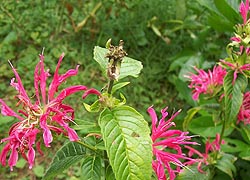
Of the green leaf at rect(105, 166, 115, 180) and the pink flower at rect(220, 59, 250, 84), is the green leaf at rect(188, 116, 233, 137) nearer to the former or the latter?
the pink flower at rect(220, 59, 250, 84)

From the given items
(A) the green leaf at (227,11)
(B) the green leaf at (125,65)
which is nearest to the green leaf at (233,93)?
(B) the green leaf at (125,65)

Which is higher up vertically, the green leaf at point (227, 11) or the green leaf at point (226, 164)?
the green leaf at point (227, 11)

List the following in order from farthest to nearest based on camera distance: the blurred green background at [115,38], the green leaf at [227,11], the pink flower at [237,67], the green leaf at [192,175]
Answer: the blurred green background at [115,38]
the green leaf at [227,11]
the green leaf at [192,175]
the pink flower at [237,67]

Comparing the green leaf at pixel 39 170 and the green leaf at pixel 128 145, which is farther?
the green leaf at pixel 39 170

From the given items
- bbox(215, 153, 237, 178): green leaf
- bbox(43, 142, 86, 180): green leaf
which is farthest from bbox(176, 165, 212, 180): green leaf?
bbox(43, 142, 86, 180): green leaf

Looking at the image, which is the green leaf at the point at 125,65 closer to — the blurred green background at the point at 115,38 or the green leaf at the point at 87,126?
the green leaf at the point at 87,126

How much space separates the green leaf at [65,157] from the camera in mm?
1076

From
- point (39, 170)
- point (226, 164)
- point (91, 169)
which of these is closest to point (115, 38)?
point (39, 170)

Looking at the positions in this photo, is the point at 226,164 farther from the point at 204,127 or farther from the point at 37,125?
the point at 37,125

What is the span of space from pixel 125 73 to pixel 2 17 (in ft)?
6.74

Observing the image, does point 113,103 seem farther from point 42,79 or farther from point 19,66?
point 19,66

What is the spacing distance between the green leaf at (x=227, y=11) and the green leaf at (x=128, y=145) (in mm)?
1342

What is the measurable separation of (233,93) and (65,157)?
556mm

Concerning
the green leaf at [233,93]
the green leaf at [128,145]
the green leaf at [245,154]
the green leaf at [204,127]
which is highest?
the green leaf at [128,145]
